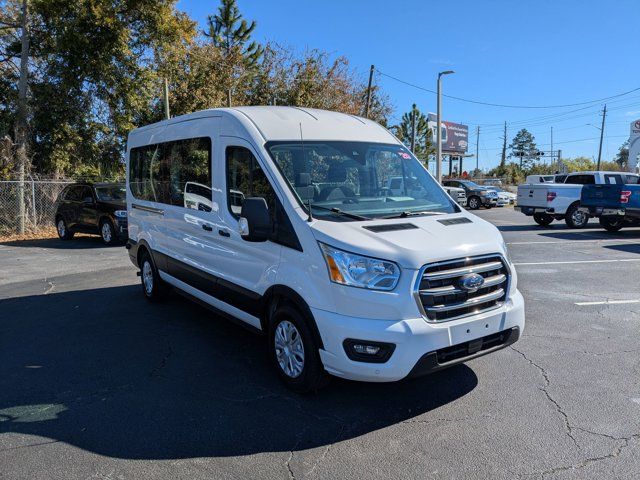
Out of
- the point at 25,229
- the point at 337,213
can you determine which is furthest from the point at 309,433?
the point at 25,229

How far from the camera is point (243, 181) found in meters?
4.63

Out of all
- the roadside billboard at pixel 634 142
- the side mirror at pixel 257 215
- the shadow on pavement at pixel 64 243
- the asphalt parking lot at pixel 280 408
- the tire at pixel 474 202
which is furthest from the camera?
the roadside billboard at pixel 634 142

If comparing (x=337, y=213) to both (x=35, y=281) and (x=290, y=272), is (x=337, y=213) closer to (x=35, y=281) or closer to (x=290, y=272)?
(x=290, y=272)

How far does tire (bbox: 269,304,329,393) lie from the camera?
3.81 metres

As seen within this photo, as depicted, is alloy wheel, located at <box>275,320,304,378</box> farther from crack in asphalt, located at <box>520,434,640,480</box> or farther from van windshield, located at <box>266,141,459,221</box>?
crack in asphalt, located at <box>520,434,640,480</box>

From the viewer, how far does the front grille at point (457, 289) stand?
3.52 metres

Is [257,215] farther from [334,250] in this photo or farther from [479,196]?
[479,196]

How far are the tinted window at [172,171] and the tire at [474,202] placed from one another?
81.6ft

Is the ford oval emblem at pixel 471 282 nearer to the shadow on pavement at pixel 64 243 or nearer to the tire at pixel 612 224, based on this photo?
the shadow on pavement at pixel 64 243

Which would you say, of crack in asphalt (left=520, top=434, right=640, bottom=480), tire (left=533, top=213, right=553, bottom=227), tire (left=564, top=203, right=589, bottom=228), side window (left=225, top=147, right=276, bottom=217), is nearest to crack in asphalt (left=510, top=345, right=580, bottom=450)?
crack in asphalt (left=520, top=434, right=640, bottom=480)

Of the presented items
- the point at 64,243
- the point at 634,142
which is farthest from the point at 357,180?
the point at 634,142

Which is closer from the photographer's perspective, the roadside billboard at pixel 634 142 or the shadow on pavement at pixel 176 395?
the shadow on pavement at pixel 176 395

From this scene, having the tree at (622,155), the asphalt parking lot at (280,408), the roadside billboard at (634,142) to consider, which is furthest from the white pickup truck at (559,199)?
the tree at (622,155)

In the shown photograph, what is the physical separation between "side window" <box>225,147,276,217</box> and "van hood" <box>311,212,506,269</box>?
0.73 meters
